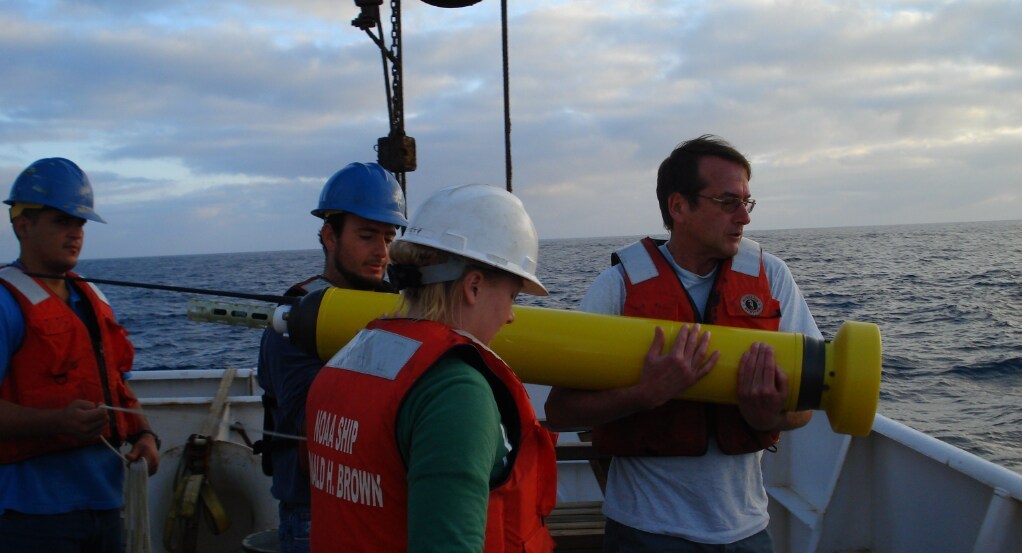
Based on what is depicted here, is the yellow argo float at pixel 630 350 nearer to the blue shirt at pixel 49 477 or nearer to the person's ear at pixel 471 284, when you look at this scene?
the person's ear at pixel 471 284

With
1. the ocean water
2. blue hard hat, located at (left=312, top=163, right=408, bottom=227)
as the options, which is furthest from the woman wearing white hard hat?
the ocean water

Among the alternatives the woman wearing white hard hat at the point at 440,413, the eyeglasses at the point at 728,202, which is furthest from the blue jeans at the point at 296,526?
the eyeglasses at the point at 728,202

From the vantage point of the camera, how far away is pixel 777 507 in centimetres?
423

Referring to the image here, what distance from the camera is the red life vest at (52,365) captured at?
2.62 metres

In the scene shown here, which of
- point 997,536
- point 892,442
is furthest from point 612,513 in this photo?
point 892,442

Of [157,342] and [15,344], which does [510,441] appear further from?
[157,342]

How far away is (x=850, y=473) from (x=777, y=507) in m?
0.57

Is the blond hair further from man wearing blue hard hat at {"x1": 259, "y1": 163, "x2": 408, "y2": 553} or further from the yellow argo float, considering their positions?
man wearing blue hard hat at {"x1": 259, "y1": 163, "x2": 408, "y2": 553}

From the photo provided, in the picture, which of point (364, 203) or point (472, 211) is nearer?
point (472, 211)

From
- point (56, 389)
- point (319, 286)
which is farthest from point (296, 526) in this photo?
point (56, 389)

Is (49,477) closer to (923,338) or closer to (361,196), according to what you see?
(361,196)

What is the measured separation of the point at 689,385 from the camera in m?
2.12

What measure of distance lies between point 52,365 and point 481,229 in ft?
6.48

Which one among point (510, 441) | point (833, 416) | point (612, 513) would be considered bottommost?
point (612, 513)
